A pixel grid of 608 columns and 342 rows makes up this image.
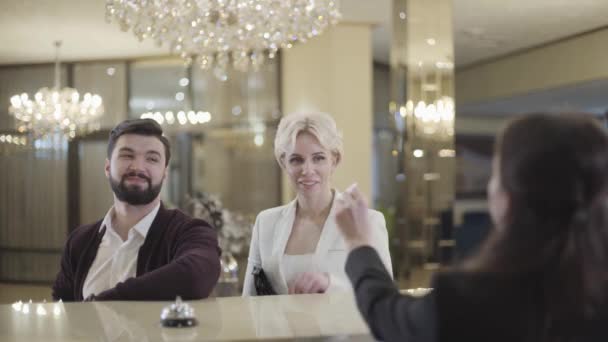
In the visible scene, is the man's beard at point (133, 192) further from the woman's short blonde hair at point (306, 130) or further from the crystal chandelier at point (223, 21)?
the crystal chandelier at point (223, 21)

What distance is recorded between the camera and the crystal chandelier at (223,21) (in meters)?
5.95

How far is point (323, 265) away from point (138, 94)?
8275 millimetres

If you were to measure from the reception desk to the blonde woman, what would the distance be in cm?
36

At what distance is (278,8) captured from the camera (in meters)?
6.05

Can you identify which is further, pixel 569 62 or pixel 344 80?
pixel 344 80

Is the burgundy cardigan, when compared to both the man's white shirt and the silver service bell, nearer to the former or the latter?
the man's white shirt

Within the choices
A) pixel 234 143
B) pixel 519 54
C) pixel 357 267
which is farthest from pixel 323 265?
pixel 234 143

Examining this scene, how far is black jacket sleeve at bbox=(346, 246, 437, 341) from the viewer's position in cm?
129

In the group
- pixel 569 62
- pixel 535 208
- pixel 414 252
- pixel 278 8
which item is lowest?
pixel 414 252

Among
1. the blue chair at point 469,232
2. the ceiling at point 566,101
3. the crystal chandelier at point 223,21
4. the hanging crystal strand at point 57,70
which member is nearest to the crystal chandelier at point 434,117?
the ceiling at point 566,101

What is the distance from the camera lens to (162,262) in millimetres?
2404

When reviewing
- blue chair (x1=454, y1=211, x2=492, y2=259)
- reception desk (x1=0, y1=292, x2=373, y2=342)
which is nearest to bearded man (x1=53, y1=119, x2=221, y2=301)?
reception desk (x1=0, y1=292, x2=373, y2=342)

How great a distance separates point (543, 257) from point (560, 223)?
2.6 inches

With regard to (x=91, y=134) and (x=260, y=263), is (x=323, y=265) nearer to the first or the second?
(x=260, y=263)
